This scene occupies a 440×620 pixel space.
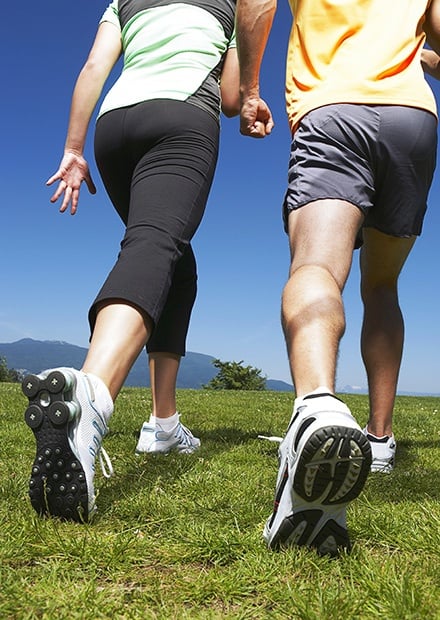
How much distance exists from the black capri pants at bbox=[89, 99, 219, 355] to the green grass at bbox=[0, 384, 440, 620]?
85 cm

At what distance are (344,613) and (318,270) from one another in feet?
3.96

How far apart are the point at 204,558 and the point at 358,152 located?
68.4 inches

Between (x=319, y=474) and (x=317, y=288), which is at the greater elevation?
(x=317, y=288)

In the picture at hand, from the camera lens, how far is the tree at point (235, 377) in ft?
200

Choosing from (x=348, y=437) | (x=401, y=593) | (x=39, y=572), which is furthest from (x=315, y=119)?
(x=39, y=572)

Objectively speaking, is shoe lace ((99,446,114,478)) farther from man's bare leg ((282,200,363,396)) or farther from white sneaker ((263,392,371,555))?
man's bare leg ((282,200,363,396))

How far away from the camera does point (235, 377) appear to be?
61.6 m

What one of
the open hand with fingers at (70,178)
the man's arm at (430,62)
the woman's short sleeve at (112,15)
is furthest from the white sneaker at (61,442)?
the man's arm at (430,62)

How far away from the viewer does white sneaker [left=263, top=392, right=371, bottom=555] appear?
1.81 m

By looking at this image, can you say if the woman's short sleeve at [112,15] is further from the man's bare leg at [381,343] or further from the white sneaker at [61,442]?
the white sneaker at [61,442]

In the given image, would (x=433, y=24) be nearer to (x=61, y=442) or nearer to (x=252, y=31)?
(x=252, y=31)

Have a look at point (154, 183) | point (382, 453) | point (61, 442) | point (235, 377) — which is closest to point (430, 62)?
point (154, 183)

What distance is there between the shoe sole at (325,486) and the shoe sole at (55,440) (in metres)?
0.75

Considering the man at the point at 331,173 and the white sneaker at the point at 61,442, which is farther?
the white sneaker at the point at 61,442
